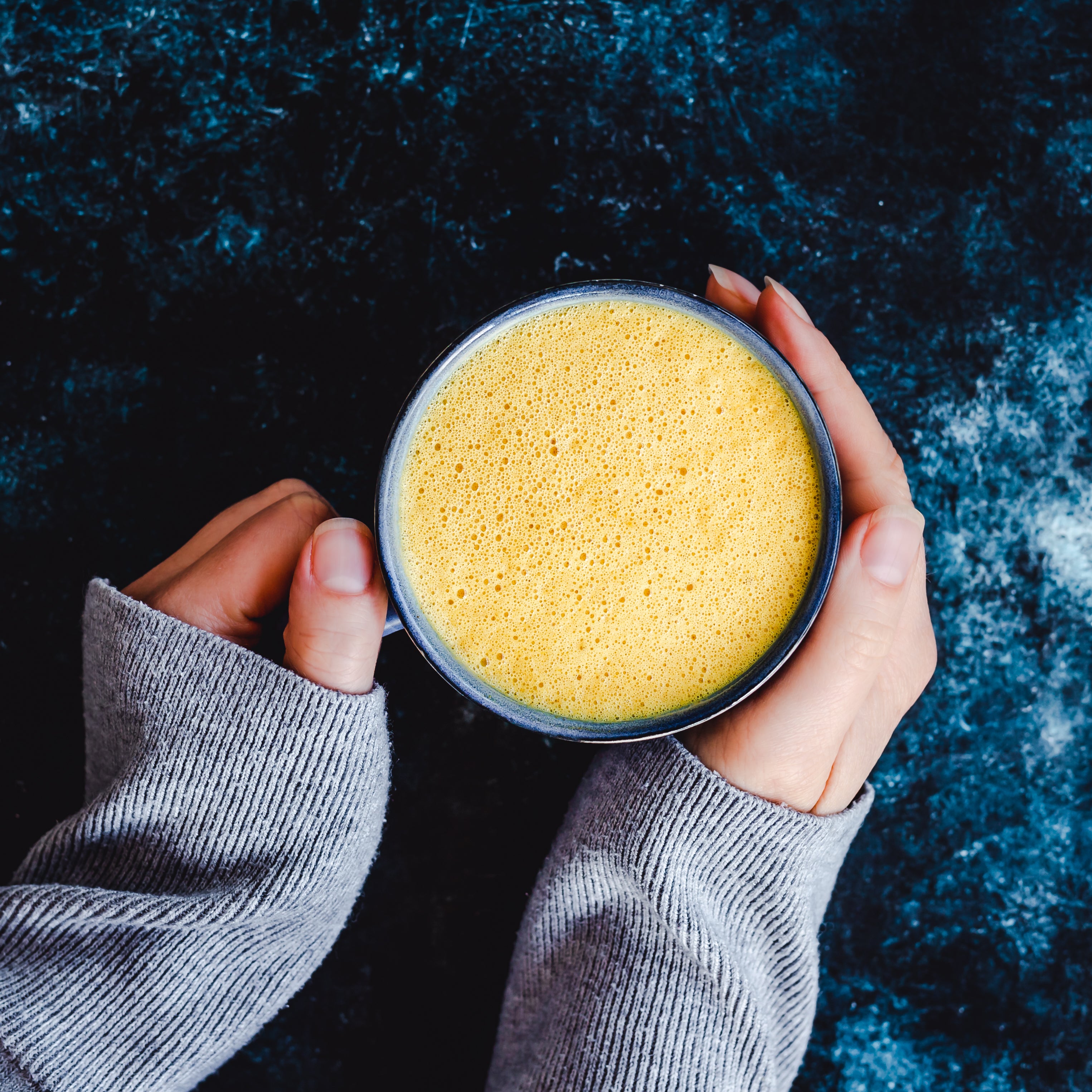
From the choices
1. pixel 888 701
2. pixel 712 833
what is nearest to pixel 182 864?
pixel 712 833

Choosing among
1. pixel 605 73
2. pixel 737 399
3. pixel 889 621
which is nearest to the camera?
pixel 737 399

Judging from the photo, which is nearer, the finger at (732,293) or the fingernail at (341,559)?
the fingernail at (341,559)

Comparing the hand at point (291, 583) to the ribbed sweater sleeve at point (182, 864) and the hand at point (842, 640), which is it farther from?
the hand at point (842, 640)

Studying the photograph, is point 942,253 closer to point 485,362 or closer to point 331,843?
point 485,362

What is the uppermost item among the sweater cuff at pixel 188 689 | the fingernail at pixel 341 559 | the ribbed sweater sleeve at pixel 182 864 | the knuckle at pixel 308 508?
the fingernail at pixel 341 559

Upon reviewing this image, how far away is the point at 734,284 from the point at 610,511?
390mm

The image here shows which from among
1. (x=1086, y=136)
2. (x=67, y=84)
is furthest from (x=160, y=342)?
(x=1086, y=136)

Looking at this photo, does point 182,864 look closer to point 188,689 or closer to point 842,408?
point 188,689

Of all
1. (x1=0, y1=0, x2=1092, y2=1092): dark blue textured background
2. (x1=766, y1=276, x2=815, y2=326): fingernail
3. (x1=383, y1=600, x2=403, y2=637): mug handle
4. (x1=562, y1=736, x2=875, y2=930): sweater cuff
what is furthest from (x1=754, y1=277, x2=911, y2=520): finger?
(x1=383, y1=600, x2=403, y2=637): mug handle

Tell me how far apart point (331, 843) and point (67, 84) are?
3.04ft

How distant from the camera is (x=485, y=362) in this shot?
735 mm

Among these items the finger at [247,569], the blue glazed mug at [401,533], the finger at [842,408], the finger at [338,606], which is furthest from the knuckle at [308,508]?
the finger at [842,408]

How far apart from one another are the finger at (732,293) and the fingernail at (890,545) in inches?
10.6

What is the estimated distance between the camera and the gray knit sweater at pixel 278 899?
84 centimetres
